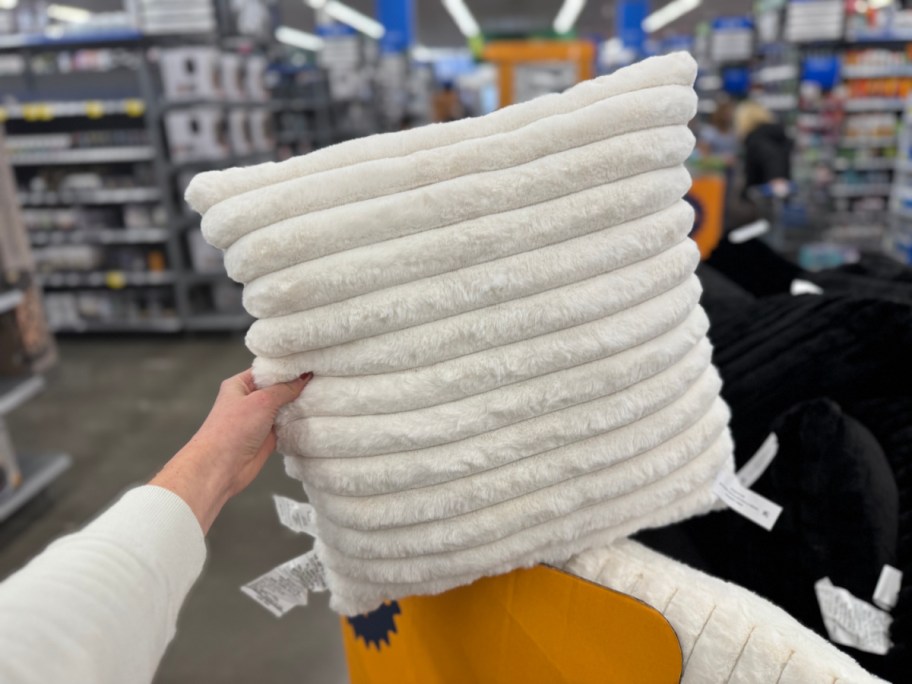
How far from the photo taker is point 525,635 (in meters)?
0.76

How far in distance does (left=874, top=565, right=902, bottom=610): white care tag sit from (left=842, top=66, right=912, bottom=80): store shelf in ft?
22.8

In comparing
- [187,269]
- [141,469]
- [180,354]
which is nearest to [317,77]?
[187,269]

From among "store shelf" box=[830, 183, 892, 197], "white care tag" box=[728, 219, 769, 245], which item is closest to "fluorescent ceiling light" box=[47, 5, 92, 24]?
"store shelf" box=[830, 183, 892, 197]

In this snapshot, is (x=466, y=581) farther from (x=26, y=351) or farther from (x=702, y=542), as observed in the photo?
(x=26, y=351)

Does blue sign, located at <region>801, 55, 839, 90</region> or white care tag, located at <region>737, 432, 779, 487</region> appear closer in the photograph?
white care tag, located at <region>737, 432, 779, 487</region>

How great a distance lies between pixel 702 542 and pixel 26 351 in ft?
9.02

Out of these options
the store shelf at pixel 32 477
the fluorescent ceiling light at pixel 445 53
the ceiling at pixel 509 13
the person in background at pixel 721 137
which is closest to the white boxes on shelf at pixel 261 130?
the store shelf at pixel 32 477

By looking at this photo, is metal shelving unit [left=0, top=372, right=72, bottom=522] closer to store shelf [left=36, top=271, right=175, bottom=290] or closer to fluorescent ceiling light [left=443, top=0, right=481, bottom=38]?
store shelf [left=36, top=271, right=175, bottom=290]

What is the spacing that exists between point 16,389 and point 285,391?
250 centimetres

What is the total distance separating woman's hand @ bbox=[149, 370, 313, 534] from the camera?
61 cm

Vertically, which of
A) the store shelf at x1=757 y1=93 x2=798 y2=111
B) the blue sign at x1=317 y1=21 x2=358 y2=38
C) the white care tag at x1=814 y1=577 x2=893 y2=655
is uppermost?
the blue sign at x1=317 y1=21 x2=358 y2=38

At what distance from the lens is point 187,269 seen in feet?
16.6

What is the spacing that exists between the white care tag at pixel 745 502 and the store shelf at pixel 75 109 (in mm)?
4825

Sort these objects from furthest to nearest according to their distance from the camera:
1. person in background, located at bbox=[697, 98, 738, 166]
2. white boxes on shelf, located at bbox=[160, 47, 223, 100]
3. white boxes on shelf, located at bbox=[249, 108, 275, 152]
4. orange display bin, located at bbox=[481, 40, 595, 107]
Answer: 1. orange display bin, located at bbox=[481, 40, 595, 107]
2. person in background, located at bbox=[697, 98, 738, 166]
3. white boxes on shelf, located at bbox=[249, 108, 275, 152]
4. white boxes on shelf, located at bbox=[160, 47, 223, 100]
